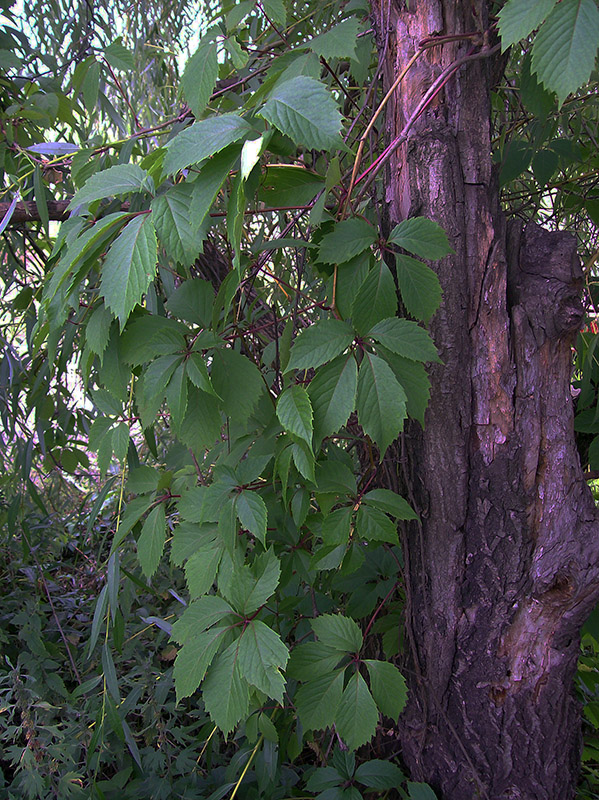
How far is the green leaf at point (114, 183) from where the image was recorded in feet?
2.09

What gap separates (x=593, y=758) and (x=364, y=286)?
1210mm

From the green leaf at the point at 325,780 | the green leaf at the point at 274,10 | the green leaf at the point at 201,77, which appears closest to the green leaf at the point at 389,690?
the green leaf at the point at 325,780

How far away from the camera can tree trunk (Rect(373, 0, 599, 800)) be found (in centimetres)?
81

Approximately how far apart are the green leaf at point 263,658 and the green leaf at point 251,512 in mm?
115

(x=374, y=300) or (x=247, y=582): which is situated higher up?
(x=374, y=300)

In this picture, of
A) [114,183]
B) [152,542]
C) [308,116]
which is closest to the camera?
[308,116]

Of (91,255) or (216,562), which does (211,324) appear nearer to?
(91,255)

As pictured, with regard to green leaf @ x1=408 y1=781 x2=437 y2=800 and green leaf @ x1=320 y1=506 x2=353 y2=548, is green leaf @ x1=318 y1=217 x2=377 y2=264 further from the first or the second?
green leaf @ x1=408 y1=781 x2=437 y2=800

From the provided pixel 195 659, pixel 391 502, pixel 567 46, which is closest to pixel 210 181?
pixel 567 46

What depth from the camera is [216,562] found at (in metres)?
0.82

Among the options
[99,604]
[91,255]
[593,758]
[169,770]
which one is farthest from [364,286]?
[593,758]

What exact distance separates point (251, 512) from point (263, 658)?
0.57 ft

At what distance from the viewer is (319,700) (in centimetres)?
84

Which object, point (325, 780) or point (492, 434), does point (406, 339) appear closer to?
point (492, 434)
